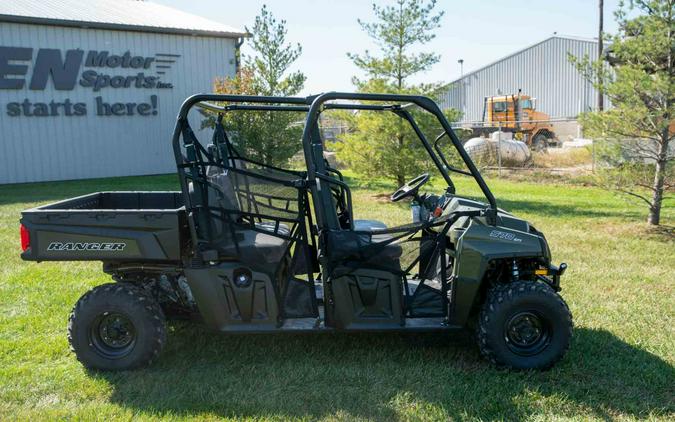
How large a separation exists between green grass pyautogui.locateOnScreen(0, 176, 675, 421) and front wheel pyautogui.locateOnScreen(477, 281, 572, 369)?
103 millimetres

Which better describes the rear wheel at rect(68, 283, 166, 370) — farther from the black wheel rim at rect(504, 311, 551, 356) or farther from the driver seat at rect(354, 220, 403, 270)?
the black wheel rim at rect(504, 311, 551, 356)

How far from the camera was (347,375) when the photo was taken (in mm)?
4105

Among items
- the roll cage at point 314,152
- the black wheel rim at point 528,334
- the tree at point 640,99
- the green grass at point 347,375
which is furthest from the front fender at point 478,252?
the tree at point 640,99

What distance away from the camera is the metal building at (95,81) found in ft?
56.2

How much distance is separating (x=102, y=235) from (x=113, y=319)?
0.55 metres

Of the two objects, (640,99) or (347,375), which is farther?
(640,99)

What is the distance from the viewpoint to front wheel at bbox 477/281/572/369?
13.5ft

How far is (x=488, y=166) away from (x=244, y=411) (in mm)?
15659

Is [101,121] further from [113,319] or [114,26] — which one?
[113,319]

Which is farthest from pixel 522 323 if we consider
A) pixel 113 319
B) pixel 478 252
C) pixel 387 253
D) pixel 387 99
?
pixel 113 319

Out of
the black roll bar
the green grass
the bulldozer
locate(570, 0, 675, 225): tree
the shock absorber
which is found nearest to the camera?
the green grass

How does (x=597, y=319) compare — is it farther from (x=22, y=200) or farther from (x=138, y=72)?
(x=138, y=72)

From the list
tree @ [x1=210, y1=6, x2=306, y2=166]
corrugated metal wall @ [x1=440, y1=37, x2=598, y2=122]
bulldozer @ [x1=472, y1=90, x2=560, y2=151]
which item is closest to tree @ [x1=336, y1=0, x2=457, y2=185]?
tree @ [x1=210, y1=6, x2=306, y2=166]

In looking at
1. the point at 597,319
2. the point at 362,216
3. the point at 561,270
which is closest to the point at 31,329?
the point at 561,270
